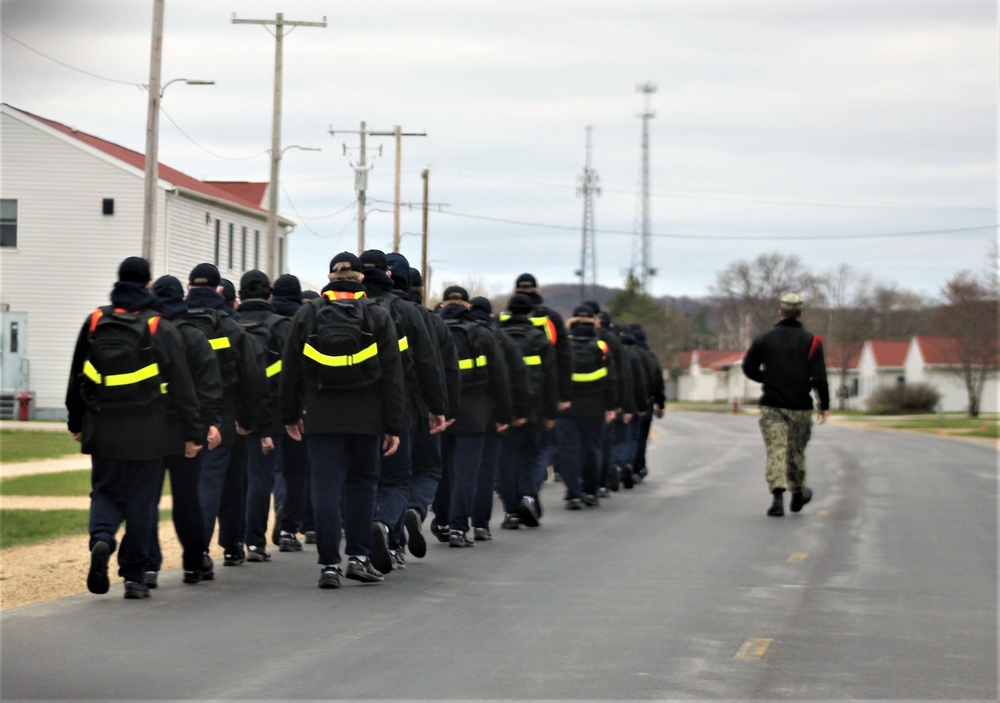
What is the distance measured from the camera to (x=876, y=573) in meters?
11.5

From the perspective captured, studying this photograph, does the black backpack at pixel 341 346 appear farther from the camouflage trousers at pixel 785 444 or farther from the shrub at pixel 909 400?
the shrub at pixel 909 400

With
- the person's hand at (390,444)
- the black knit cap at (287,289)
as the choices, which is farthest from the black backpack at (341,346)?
the black knit cap at (287,289)

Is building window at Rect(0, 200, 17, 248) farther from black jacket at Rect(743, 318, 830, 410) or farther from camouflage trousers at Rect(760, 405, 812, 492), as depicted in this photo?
camouflage trousers at Rect(760, 405, 812, 492)

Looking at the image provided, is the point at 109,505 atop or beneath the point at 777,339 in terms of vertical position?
beneath

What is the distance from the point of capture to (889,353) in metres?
104

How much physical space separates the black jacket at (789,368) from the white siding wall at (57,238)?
91.9 feet

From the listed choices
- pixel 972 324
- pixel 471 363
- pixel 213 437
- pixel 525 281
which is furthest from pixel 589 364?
pixel 972 324

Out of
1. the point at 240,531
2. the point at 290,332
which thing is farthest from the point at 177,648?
the point at 240,531

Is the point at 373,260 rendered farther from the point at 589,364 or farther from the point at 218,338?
the point at 589,364

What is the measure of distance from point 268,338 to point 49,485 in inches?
399

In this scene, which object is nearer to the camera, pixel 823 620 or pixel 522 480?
pixel 823 620

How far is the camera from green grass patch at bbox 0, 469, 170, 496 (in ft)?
66.1

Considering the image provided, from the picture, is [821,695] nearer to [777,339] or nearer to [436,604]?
[436,604]

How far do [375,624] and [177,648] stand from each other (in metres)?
1.27
